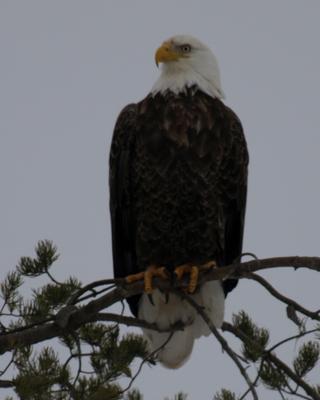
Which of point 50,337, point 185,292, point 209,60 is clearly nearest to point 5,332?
point 50,337

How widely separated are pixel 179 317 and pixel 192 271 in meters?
0.51

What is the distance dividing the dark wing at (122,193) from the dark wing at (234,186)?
47 centimetres

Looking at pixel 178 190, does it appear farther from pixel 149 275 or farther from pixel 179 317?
pixel 179 317

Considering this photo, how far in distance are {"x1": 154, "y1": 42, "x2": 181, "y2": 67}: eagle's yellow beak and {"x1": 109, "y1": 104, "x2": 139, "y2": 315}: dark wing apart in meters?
A: 0.30

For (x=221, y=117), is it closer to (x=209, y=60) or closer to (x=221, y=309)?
(x=209, y=60)

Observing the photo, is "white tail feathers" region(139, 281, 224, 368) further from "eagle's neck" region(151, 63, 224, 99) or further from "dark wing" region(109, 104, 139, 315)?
"eagle's neck" region(151, 63, 224, 99)

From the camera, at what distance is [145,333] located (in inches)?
187

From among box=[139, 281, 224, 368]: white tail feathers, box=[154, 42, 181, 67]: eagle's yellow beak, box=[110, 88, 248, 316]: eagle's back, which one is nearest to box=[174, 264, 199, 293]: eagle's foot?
box=[110, 88, 248, 316]: eagle's back

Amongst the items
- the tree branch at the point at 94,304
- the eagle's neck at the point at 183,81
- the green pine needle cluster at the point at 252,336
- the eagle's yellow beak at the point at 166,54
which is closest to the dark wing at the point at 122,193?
the eagle's neck at the point at 183,81

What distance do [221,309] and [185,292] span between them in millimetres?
458

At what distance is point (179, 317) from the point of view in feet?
15.4

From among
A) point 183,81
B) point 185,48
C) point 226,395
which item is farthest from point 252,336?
point 185,48

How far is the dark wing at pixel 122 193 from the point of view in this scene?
449 cm

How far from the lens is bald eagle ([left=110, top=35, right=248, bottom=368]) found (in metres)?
4.33
